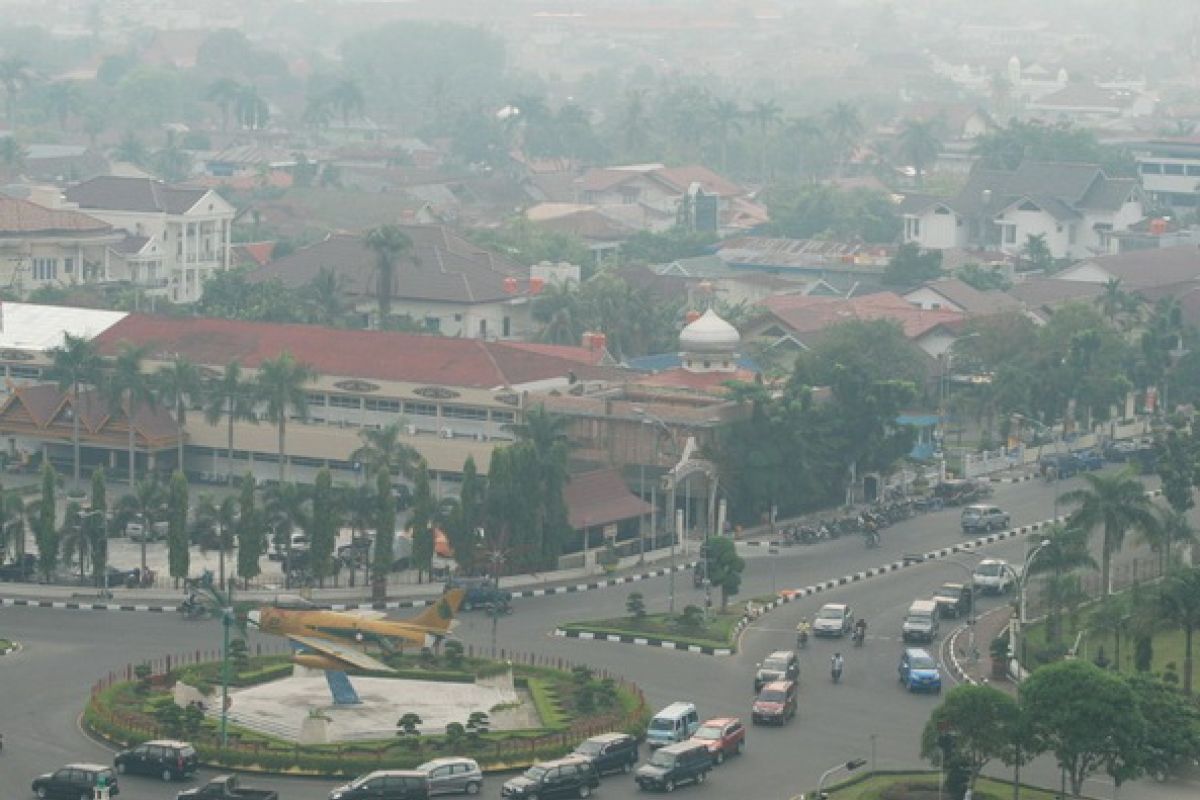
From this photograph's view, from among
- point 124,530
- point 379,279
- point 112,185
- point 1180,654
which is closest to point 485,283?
point 379,279

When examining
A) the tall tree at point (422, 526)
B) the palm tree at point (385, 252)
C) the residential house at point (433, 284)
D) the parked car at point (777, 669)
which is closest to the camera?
the parked car at point (777, 669)

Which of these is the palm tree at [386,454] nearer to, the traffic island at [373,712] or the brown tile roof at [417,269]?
the traffic island at [373,712]

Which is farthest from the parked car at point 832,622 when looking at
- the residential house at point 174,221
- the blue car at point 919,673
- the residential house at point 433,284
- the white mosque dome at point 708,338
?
the residential house at point 174,221

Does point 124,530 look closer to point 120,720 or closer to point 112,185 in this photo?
point 120,720

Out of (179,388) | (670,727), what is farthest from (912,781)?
(179,388)

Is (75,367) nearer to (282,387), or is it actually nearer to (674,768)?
(282,387)
